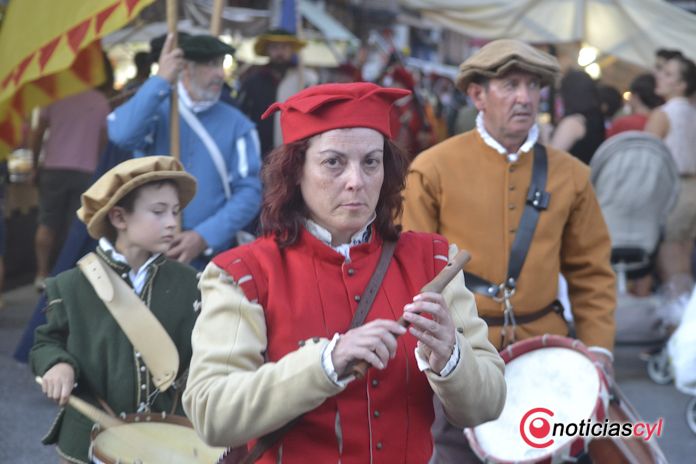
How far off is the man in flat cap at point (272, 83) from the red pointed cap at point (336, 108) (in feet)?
19.2

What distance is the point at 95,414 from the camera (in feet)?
12.2

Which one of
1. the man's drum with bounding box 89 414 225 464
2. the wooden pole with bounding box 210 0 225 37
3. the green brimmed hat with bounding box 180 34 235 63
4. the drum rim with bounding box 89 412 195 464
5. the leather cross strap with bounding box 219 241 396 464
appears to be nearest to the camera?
the leather cross strap with bounding box 219 241 396 464

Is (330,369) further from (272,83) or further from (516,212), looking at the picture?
(272,83)

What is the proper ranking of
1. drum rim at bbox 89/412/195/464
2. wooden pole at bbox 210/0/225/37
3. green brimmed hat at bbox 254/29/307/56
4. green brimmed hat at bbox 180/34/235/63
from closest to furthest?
drum rim at bbox 89/412/195/464 → green brimmed hat at bbox 180/34/235/63 → wooden pole at bbox 210/0/225/37 → green brimmed hat at bbox 254/29/307/56

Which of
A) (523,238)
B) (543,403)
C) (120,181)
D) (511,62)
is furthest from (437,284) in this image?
(511,62)

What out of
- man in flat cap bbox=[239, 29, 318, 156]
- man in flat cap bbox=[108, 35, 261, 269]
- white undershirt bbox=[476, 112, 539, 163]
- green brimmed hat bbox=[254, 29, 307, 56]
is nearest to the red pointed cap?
white undershirt bbox=[476, 112, 539, 163]

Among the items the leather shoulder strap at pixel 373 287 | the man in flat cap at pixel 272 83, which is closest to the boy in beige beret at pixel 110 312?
the leather shoulder strap at pixel 373 287

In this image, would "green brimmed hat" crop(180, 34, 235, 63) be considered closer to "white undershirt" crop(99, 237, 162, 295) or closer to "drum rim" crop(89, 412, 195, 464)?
"white undershirt" crop(99, 237, 162, 295)

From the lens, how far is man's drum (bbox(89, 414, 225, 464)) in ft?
11.3

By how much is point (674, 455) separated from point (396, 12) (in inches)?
1023

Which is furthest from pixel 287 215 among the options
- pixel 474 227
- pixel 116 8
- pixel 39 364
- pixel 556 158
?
pixel 116 8

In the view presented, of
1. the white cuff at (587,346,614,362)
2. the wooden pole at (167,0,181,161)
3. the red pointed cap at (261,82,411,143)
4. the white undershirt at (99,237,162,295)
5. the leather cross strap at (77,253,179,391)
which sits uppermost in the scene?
the red pointed cap at (261,82,411,143)

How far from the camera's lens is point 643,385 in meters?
8.00

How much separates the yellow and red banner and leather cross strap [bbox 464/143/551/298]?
2.17 m
